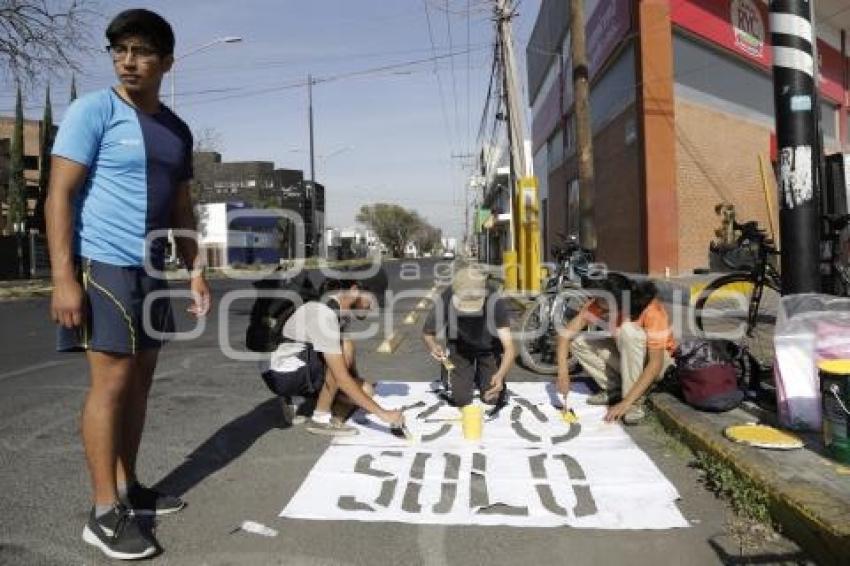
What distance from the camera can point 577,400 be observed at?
6.26 m

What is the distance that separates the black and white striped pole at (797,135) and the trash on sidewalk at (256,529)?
11.7ft

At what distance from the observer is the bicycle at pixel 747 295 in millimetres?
7148

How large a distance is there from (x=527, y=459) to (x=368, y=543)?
4.95 feet

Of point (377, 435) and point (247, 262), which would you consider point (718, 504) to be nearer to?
point (377, 435)

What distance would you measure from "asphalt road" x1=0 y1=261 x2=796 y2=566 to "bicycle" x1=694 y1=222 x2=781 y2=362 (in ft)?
8.29

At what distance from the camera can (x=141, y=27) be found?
127 inches

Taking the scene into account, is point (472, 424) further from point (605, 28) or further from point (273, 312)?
point (605, 28)

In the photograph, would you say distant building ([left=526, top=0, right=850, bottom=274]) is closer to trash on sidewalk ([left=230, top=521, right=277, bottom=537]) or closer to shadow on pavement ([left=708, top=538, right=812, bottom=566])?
shadow on pavement ([left=708, top=538, right=812, bottom=566])

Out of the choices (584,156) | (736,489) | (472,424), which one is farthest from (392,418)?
(584,156)

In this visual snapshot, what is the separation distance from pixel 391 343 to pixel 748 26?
50.9ft

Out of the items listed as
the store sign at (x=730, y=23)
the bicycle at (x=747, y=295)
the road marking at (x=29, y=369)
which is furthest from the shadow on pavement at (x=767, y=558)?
the store sign at (x=730, y=23)

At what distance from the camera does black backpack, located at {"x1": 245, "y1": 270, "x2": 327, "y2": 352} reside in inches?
213

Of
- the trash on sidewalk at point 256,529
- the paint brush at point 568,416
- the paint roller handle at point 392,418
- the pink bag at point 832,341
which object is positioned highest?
the pink bag at point 832,341

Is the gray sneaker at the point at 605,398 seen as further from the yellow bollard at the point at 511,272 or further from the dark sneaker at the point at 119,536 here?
the yellow bollard at the point at 511,272
